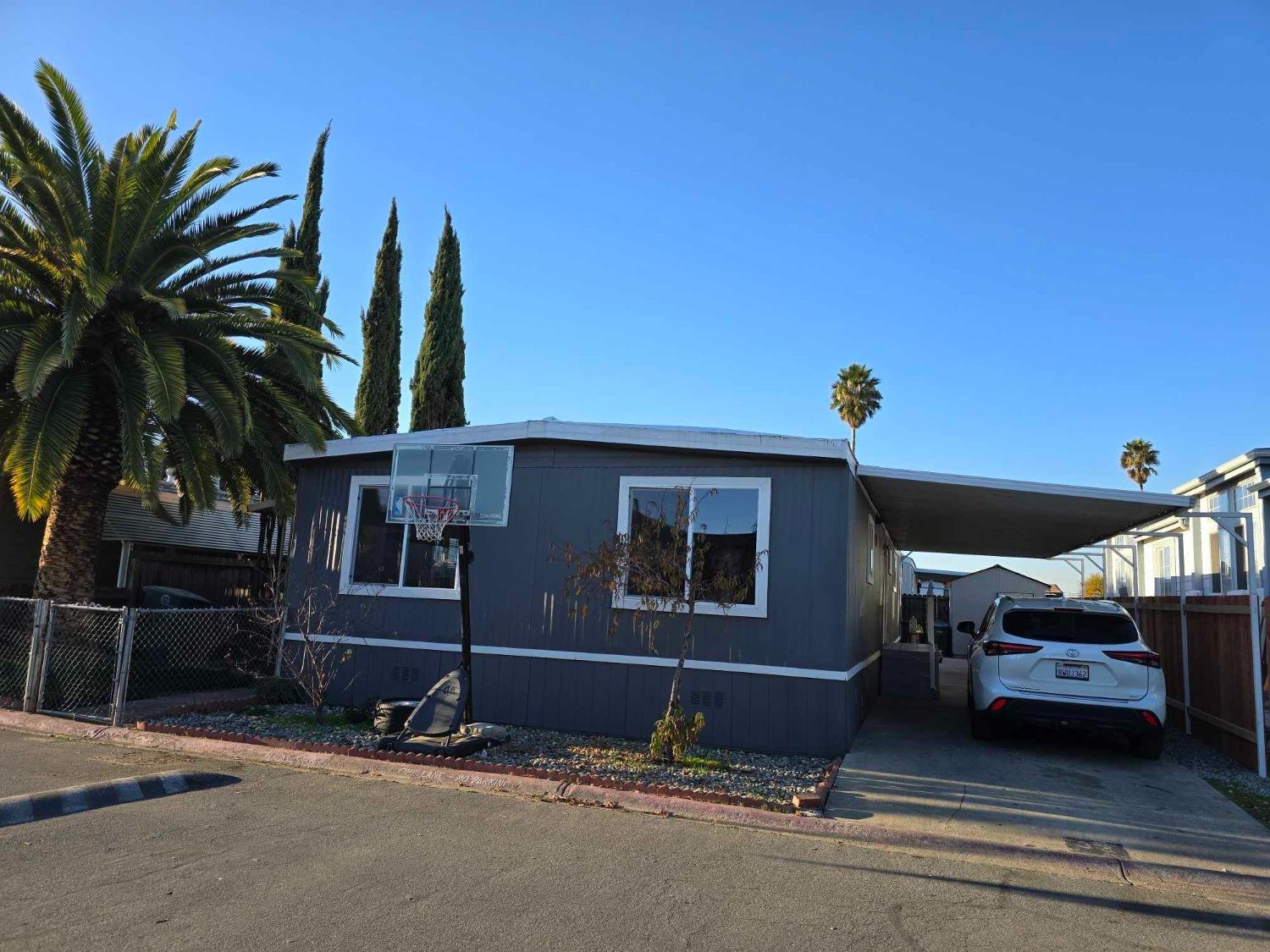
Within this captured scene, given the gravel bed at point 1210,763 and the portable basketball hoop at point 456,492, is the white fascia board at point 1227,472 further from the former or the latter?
the portable basketball hoop at point 456,492

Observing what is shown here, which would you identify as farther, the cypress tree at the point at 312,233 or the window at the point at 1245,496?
the cypress tree at the point at 312,233

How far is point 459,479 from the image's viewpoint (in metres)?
9.57

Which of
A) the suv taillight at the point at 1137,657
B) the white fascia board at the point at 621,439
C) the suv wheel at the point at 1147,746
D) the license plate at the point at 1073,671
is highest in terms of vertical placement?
the white fascia board at the point at 621,439

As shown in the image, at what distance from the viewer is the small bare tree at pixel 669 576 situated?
825 cm

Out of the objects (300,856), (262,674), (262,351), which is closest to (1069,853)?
(300,856)

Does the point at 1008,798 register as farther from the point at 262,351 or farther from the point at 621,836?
the point at 262,351

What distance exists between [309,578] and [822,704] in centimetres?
643

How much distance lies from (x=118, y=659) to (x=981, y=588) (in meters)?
30.0

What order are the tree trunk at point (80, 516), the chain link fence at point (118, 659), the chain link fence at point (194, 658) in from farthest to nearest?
the tree trunk at point (80, 516)
the chain link fence at point (194, 658)
the chain link fence at point (118, 659)

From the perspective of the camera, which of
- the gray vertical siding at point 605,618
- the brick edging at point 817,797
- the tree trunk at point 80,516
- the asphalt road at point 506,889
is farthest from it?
the tree trunk at point 80,516

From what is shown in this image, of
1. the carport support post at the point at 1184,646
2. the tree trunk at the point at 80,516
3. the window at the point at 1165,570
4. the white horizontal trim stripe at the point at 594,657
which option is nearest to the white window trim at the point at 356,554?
the white horizontal trim stripe at the point at 594,657

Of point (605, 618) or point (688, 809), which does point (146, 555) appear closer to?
point (605, 618)

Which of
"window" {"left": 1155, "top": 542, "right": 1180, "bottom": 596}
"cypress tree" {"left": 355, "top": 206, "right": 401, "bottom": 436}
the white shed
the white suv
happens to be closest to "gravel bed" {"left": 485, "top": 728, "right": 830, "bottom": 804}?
the white suv

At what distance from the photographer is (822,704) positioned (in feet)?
29.9
